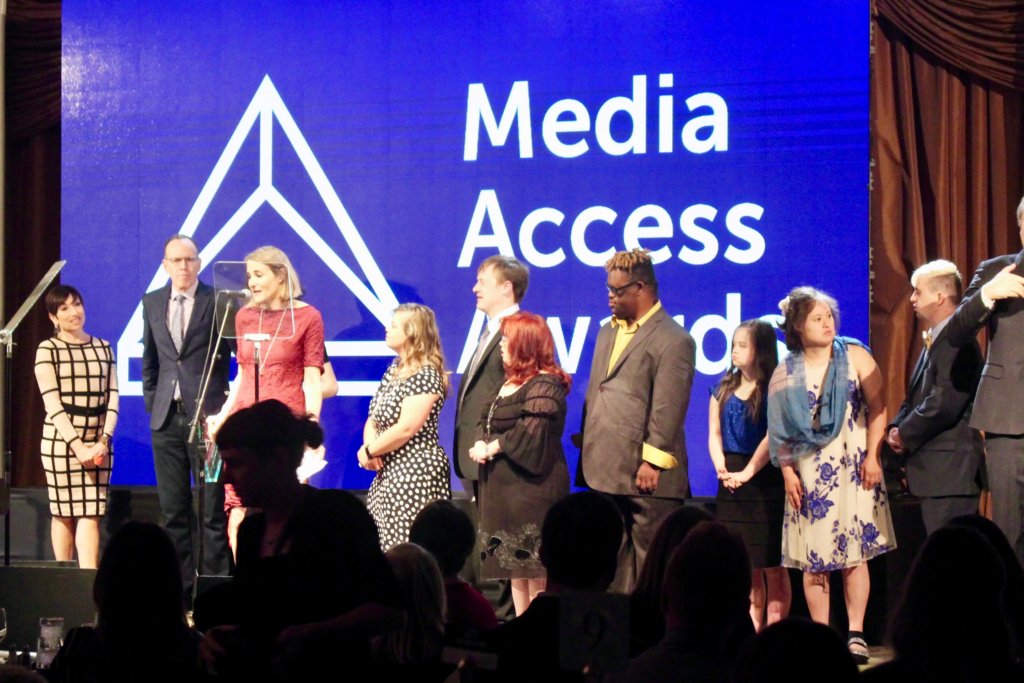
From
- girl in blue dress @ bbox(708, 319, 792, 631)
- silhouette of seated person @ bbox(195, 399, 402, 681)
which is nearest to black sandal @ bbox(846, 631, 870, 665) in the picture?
girl in blue dress @ bbox(708, 319, 792, 631)

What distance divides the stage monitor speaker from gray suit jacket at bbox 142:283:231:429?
5.13ft

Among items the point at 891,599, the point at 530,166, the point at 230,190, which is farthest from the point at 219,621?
the point at 230,190

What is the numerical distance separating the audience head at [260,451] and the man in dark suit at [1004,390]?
282 cm

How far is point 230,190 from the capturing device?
7004mm

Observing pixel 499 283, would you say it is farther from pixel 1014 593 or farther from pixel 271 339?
pixel 1014 593

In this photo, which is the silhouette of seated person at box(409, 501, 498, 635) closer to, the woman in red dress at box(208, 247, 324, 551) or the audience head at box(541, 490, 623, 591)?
the audience head at box(541, 490, 623, 591)

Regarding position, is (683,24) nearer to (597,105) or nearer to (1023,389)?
(597,105)

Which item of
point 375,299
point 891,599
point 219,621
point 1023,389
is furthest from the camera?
point 375,299

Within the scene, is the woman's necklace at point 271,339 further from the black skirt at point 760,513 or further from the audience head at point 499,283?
the black skirt at point 760,513

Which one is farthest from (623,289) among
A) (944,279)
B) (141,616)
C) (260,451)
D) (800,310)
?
(141,616)

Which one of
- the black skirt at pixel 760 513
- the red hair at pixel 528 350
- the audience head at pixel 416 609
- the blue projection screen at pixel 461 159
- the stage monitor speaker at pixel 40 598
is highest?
the blue projection screen at pixel 461 159

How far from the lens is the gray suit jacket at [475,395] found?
210 inches

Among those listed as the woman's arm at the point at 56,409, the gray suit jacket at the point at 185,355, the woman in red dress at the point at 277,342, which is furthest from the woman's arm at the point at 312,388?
the woman's arm at the point at 56,409

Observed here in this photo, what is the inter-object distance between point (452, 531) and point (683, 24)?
3.66 meters
